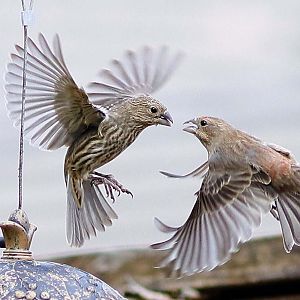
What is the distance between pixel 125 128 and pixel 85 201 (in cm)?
23

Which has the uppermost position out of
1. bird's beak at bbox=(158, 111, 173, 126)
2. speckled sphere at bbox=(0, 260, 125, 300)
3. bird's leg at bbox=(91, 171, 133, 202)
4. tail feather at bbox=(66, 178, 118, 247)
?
bird's beak at bbox=(158, 111, 173, 126)

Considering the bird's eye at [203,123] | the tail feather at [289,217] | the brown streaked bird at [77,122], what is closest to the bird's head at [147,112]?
the brown streaked bird at [77,122]

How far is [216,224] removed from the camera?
10.9ft

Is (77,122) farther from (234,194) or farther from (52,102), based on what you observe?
(234,194)

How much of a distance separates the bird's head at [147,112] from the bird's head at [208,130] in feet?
0.27

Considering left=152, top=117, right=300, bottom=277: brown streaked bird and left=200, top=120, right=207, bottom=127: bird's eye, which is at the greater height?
left=200, top=120, right=207, bottom=127: bird's eye

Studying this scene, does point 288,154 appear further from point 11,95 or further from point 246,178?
Answer: point 11,95

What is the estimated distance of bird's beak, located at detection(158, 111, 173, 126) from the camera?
3258 millimetres

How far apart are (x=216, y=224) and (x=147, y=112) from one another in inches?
14.5

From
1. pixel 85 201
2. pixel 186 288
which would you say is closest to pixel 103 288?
pixel 85 201

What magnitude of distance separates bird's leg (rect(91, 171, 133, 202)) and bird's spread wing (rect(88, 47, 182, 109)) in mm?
321

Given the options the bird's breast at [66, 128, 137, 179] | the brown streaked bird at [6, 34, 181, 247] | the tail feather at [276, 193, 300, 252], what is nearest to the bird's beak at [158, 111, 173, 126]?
the brown streaked bird at [6, 34, 181, 247]

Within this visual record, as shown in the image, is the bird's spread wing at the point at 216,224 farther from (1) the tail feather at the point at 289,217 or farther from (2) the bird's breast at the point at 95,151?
(2) the bird's breast at the point at 95,151

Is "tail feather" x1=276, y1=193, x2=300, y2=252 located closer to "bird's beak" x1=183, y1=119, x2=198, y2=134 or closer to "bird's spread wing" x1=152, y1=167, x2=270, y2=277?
"bird's spread wing" x1=152, y1=167, x2=270, y2=277
